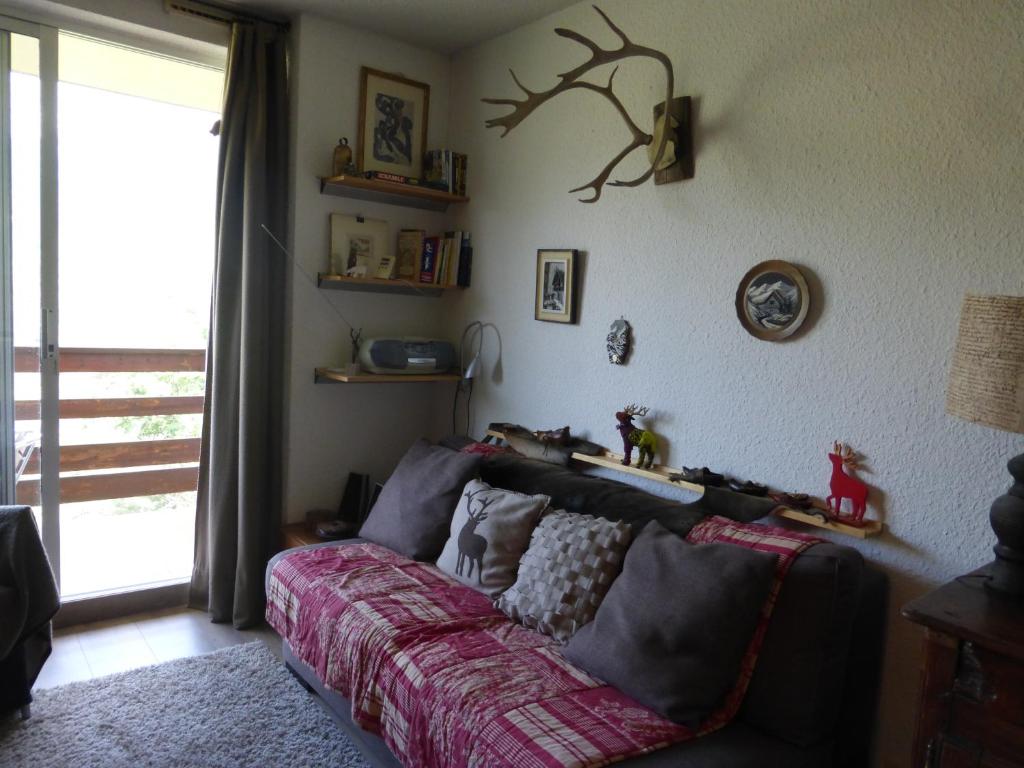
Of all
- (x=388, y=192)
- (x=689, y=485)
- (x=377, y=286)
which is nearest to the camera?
(x=689, y=485)

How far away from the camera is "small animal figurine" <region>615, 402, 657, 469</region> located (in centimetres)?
240

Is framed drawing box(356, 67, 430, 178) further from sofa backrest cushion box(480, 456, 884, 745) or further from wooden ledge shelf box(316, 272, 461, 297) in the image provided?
sofa backrest cushion box(480, 456, 884, 745)

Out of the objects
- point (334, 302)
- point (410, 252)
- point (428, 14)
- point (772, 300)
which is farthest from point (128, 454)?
point (772, 300)

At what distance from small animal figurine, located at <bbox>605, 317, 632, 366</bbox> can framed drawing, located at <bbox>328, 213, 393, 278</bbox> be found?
3.84 feet

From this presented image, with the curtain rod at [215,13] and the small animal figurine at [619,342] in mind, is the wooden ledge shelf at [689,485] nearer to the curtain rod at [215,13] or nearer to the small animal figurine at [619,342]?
the small animal figurine at [619,342]

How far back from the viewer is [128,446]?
3.72 metres

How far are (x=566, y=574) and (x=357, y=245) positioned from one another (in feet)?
6.12

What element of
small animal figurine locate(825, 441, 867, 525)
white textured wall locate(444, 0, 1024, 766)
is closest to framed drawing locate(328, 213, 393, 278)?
white textured wall locate(444, 0, 1024, 766)

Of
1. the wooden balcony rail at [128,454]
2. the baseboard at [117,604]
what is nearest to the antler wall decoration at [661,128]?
the baseboard at [117,604]

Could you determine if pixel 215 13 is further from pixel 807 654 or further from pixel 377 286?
pixel 807 654

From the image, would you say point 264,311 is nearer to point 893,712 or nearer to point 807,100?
point 807,100

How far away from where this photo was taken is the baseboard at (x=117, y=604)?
2934mm

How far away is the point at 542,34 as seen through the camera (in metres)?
2.88

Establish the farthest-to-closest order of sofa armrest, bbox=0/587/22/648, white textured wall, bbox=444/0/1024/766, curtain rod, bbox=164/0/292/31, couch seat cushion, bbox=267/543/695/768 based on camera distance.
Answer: curtain rod, bbox=164/0/292/31 < sofa armrest, bbox=0/587/22/648 < white textured wall, bbox=444/0/1024/766 < couch seat cushion, bbox=267/543/695/768
